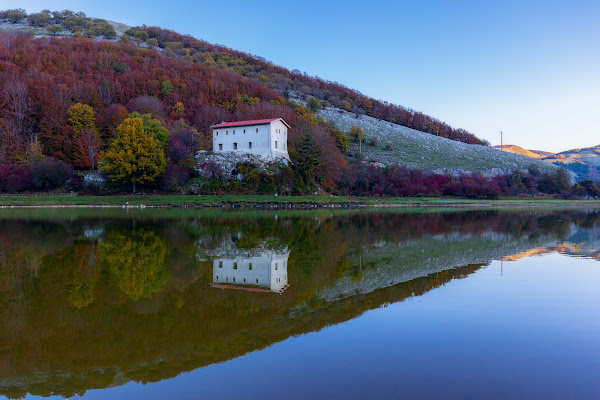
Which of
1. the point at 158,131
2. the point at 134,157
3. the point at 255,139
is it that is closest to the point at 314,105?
the point at 255,139

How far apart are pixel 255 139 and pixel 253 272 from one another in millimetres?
43510

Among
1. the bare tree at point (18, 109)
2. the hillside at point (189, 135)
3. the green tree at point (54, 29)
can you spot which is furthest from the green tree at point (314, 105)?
the green tree at point (54, 29)

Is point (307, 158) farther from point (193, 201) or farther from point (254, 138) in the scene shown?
point (193, 201)

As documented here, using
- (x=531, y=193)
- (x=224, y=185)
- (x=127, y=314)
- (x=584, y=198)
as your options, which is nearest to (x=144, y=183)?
(x=224, y=185)

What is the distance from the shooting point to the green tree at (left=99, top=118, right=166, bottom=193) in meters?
45.5

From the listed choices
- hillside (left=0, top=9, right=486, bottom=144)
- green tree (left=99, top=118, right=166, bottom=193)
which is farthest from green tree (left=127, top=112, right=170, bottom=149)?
hillside (left=0, top=9, right=486, bottom=144)

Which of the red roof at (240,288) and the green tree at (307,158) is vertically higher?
the green tree at (307,158)

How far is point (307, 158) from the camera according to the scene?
2083 inches

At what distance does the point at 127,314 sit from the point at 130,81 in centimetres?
8398

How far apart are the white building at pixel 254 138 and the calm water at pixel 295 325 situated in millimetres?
40006

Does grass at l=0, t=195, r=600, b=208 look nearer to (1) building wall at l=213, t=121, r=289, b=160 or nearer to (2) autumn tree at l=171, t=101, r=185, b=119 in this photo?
(1) building wall at l=213, t=121, r=289, b=160

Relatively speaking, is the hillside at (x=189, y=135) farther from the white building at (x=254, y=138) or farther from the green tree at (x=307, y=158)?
the white building at (x=254, y=138)

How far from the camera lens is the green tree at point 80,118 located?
5822 centimetres

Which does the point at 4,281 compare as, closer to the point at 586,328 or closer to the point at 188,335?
the point at 188,335
